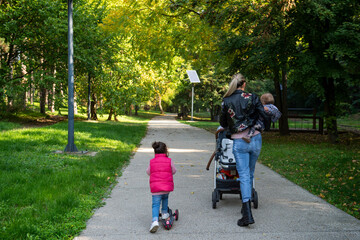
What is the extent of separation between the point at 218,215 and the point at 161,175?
109 cm

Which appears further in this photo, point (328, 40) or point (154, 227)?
point (328, 40)

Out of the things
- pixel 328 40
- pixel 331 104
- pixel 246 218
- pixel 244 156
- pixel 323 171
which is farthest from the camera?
pixel 331 104

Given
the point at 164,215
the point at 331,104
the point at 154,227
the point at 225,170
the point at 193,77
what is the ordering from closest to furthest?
the point at 154,227 < the point at 164,215 < the point at 225,170 < the point at 331,104 < the point at 193,77

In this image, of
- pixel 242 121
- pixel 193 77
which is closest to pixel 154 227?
pixel 242 121

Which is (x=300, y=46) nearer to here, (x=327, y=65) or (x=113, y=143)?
(x=327, y=65)

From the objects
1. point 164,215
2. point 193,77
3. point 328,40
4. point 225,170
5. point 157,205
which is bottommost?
point 164,215

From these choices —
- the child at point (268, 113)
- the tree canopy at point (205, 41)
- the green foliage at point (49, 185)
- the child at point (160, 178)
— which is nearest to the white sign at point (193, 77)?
the tree canopy at point (205, 41)

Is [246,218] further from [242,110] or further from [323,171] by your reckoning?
[323,171]

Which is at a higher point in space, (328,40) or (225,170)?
(328,40)

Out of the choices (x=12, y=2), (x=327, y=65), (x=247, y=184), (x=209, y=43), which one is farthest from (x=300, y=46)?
(x=12, y=2)

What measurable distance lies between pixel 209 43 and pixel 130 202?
41.6 ft

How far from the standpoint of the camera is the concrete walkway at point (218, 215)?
156 inches

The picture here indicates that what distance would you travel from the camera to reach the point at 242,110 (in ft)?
14.5

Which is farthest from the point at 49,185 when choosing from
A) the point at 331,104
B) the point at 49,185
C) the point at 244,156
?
the point at 331,104
